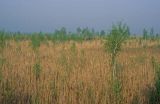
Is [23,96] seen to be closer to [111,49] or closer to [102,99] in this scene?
[102,99]

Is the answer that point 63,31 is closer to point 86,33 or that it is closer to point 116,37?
point 86,33

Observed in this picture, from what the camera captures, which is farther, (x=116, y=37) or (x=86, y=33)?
(x=86, y=33)

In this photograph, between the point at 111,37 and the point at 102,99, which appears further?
the point at 111,37

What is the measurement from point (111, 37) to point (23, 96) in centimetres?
295

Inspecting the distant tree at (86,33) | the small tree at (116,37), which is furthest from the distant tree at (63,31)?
the small tree at (116,37)

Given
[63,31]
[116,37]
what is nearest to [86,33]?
[63,31]

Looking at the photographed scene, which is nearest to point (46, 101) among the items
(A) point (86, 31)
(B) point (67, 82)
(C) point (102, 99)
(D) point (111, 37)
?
(C) point (102, 99)

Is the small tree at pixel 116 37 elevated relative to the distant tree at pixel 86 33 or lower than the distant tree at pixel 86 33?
lower

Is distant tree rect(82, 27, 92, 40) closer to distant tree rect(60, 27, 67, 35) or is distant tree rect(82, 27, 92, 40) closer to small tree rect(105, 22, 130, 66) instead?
distant tree rect(60, 27, 67, 35)

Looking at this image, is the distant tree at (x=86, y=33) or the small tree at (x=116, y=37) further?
the distant tree at (x=86, y=33)

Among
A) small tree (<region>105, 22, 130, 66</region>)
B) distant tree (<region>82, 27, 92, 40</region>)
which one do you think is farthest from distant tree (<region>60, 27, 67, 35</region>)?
small tree (<region>105, 22, 130, 66</region>)

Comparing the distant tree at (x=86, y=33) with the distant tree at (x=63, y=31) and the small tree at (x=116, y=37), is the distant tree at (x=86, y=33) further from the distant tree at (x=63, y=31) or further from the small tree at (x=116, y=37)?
the small tree at (x=116, y=37)

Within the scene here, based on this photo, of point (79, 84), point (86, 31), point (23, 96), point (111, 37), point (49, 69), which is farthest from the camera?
point (86, 31)

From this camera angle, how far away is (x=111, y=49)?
27.7ft
